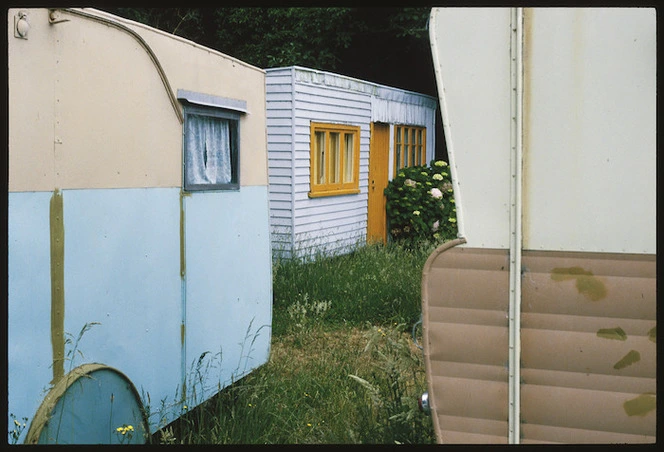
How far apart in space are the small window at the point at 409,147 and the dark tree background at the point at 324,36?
338cm

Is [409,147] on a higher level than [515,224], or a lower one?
higher

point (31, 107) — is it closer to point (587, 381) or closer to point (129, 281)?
point (129, 281)

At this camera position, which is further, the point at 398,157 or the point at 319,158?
the point at 398,157

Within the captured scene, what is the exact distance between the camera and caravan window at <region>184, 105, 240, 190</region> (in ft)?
15.8

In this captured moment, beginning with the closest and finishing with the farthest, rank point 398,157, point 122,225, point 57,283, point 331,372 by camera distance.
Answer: point 57,283
point 122,225
point 331,372
point 398,157

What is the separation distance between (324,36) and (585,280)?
16.1 meters

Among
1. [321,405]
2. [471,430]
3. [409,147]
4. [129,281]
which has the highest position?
[409,147]

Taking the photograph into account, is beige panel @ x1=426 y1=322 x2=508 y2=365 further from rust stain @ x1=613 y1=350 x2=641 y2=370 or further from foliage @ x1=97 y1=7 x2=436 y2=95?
foliage @ x1=97 y1=7 x2=436 y2=95

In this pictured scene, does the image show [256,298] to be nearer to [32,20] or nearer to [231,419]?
[231,419]

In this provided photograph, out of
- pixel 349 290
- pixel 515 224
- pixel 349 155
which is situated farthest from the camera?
pixel 349 155

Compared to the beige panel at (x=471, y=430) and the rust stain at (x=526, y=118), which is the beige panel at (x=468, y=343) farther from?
the rust stain at (x=526, y=118)

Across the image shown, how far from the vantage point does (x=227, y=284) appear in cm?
520

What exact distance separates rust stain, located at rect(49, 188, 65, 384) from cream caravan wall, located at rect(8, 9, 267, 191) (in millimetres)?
116

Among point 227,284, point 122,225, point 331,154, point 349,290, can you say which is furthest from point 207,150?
point 331,154
